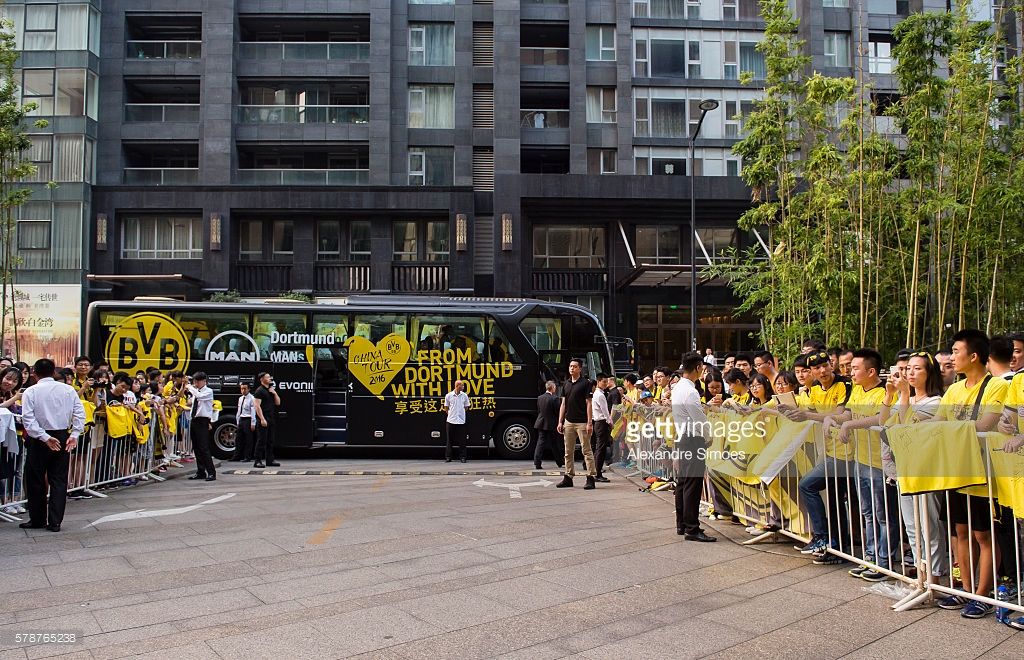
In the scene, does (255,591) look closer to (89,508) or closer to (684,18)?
(89,508)

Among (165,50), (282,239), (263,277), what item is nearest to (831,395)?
(263,277)

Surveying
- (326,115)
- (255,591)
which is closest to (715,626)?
(255,591)

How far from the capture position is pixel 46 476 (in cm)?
876

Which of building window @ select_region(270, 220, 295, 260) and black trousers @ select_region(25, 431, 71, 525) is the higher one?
building window @ select_region(270, 220, 295, 260)

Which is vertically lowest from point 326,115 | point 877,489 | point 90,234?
point 877,489

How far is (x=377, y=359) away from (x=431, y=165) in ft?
58.3

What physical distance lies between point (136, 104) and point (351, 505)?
95.6 feet

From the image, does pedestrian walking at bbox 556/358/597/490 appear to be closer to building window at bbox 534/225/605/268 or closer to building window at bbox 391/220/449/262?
building window at bbox 391/220/449/262

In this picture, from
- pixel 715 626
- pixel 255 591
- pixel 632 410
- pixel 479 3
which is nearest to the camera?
pixel 715 626

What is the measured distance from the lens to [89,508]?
1030 centimetres

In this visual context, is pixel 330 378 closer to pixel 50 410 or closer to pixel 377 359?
pixel 377 359

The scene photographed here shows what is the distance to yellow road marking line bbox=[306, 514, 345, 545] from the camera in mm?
8008

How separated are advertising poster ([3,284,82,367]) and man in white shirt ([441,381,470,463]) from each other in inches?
814

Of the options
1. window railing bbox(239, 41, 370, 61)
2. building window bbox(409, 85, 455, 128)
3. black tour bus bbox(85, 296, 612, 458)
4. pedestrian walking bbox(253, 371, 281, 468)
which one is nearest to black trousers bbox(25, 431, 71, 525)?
pedestrian walking bbox(253, 371, 281, 468)
